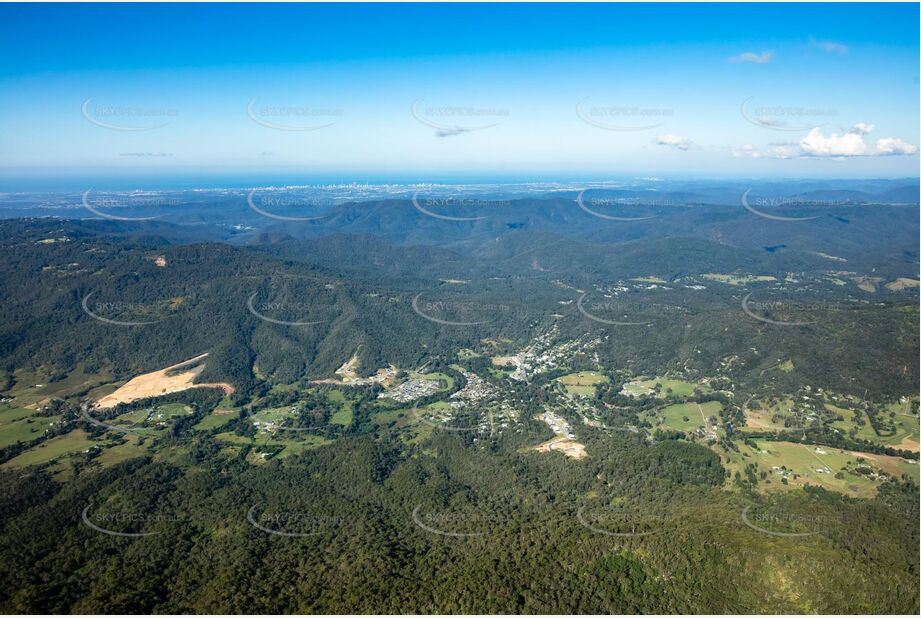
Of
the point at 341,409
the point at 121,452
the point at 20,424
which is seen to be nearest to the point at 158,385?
the point at 20,424

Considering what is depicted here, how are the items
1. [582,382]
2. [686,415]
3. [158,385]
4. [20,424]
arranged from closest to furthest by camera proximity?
[20,424] → [686,415] → [158,385] → [582,382]

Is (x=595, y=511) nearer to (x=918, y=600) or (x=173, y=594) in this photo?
(x=918, y=600)

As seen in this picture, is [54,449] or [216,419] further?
[216,419]

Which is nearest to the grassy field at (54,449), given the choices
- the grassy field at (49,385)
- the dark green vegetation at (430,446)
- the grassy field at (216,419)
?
the dark green vegetation at (430,446)

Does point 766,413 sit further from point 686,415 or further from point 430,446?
point 430,446

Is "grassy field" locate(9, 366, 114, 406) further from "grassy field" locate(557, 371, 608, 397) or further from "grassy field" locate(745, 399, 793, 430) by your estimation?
"grassy field" locate(745, 399, 793, 430)
